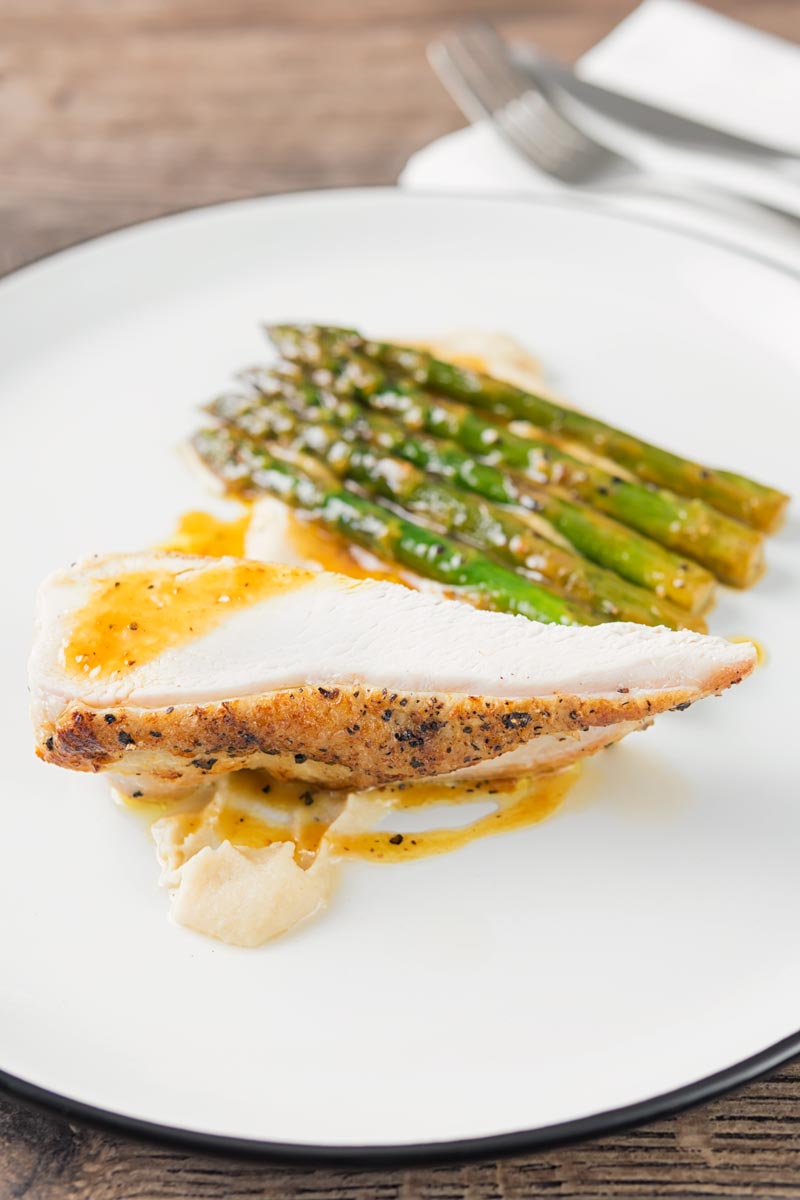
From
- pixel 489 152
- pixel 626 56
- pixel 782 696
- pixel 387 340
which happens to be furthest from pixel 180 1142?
pixel 626 56

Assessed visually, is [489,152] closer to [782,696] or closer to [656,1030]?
[782,696]

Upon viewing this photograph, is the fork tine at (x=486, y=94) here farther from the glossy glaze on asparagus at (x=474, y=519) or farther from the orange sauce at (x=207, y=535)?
the orange sauce at (x=207, y=535)

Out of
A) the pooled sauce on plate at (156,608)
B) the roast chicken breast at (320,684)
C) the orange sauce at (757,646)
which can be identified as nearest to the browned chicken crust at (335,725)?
the roast chicken breast at (320,684)

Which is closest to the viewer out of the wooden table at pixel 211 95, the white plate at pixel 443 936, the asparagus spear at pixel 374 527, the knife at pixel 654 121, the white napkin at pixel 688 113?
the white plate at pixel 443 936

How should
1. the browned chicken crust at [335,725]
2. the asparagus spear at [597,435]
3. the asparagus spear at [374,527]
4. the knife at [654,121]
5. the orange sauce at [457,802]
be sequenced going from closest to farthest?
the browned chicken crust at [335,725], the orange sauce at [457,802], the asparagus spear at [374,527], the asparagus spear at [597,435], the knife at [654,121]

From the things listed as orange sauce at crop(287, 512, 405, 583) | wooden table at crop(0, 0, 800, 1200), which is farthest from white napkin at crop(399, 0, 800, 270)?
orange sauce at crop(287, 512, 405, 583)

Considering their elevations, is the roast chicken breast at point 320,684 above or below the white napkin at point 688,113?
below

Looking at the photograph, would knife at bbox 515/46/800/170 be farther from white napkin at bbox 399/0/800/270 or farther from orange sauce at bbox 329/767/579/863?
orange sauce at bbox 329/767/579/863
